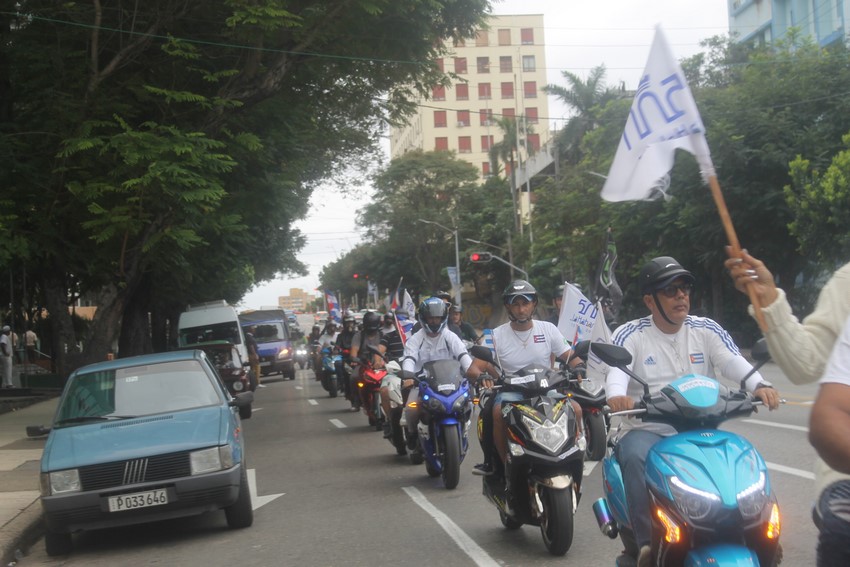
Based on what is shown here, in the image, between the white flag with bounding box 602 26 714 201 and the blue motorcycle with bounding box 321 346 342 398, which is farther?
the blue motorcycle with bounding box 321 346 342 398

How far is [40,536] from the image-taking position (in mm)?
9414

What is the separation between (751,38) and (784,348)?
52.5 meters

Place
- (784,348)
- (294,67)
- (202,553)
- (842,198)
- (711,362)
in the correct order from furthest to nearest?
(842,198)
(294,67)
(202,553)
(711,362)
(784,348)

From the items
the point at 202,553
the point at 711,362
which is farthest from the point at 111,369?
the point at 711,362

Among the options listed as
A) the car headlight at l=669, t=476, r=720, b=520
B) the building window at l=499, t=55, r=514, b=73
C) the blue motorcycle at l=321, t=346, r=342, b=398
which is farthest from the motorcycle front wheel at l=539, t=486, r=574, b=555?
the building window at l=499, t=55, r=514, b=73

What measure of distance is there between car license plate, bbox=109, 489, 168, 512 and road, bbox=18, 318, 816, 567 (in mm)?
387

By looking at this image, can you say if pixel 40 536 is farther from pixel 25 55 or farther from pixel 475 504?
pixel 25 55

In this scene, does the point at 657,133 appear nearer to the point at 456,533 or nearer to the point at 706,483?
the point at 706,483

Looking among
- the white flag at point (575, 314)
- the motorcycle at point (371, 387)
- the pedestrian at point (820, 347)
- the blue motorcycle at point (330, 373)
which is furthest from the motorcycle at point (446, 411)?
the blue motorcycle at point (330, 373)

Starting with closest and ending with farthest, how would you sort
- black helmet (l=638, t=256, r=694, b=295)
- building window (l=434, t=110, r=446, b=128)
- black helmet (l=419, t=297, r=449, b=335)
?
black helmet (l=638, t=256, r=694, b=295) < black helmet (l=419, t=297, r=449, b=335) < building window (l=434, t=110, r=446, b=128)

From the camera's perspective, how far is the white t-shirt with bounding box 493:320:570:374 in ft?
26.6

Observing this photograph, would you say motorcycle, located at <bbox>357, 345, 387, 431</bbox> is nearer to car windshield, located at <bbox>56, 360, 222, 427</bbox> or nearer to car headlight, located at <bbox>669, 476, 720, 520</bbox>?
car windshield, located at <bbox>56, 360, 222, 427</bbox>

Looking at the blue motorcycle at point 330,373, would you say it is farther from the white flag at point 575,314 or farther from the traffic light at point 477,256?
the traffic light at point 477,256

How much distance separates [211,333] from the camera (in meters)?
30.8
